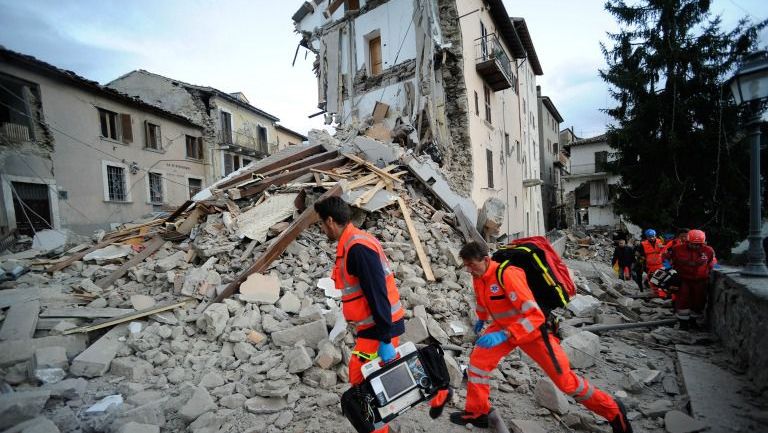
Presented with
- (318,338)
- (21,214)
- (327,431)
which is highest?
(21,214)

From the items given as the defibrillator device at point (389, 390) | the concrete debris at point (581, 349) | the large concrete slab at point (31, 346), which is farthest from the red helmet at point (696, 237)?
the large concrete slab at point (31, 346)

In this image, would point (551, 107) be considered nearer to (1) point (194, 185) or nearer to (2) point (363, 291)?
(1) point (194, 185)

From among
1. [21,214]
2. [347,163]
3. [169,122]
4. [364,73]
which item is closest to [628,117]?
[364,73]

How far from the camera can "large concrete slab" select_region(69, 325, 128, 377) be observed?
3.39 m

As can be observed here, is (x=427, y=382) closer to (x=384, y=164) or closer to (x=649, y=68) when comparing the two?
(x=384, y=164)

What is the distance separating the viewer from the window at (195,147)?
20434 millimetres

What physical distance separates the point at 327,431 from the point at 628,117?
655 inches

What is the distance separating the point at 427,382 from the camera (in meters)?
2.26

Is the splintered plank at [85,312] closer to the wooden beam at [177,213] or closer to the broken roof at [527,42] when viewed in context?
the wooden beam at [177,213]

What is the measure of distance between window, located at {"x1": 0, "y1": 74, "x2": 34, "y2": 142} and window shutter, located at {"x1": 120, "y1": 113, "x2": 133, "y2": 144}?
1220 centimetres

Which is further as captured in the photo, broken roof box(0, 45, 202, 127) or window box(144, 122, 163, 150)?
window box(144, 122, 163, 150)

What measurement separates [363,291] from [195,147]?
22.4 meters

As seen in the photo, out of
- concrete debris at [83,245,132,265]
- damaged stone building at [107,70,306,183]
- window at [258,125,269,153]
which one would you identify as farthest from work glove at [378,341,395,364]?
window at [258,125,269,153]

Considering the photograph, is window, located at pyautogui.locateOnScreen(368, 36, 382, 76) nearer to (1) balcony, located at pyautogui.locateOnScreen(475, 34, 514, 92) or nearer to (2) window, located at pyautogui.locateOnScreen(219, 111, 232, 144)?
(1) balcony, located at pyautogui.locateOnScreen(475, 34, 514, 92)
